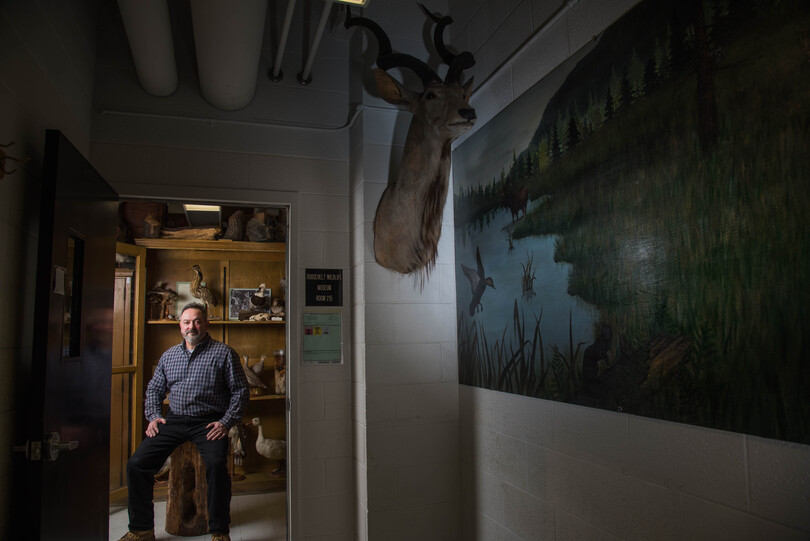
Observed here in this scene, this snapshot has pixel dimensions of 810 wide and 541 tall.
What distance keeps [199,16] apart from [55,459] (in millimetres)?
1801

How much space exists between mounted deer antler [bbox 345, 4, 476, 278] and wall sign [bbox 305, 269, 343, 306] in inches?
13.7

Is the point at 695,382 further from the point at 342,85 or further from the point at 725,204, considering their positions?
the point at 342,85

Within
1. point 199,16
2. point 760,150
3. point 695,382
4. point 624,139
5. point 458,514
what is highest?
point 199,16

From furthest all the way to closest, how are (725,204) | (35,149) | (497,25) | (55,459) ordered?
(497,25), (35,149), (55,459), (725,204)

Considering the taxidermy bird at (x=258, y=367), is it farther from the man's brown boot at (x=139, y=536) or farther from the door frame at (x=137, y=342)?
the man's brown boot at (x=139, y=536)

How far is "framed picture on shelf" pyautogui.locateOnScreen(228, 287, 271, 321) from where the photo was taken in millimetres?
5062

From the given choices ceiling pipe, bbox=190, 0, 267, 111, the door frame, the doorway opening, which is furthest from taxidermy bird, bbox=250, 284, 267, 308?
ceiling pipe, bbox=190, 0, 267, 111

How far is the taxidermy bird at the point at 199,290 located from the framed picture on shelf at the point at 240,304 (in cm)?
17

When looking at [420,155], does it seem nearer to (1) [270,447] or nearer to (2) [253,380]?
(2) [253,380]

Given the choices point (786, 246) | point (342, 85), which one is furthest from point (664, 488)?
point (342, 85)

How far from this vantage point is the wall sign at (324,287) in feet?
10.2

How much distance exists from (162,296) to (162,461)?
1.65 metres

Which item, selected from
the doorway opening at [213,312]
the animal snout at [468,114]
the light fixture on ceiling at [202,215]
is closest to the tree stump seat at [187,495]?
the doorway opening at [213,312]

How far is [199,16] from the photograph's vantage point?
2.33m
